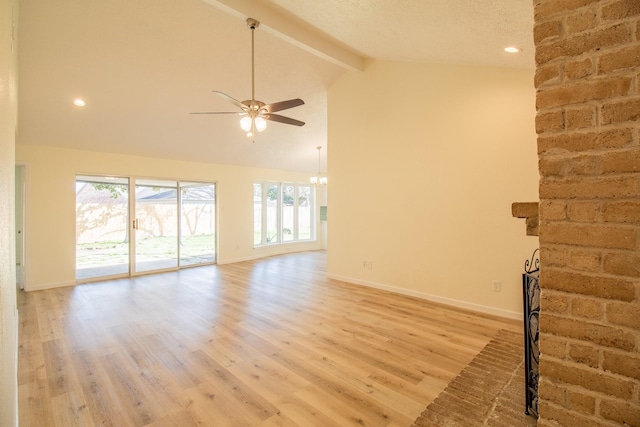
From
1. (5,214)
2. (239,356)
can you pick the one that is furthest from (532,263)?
(5,214)

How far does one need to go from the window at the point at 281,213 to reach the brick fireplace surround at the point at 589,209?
7647mm

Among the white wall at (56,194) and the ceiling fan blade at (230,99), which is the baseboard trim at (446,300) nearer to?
the ceiling fan blade at (230,99)

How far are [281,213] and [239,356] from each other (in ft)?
21.3

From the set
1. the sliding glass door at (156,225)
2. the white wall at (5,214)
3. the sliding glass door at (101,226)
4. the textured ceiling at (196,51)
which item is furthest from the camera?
the sliding glass door at (156,225)

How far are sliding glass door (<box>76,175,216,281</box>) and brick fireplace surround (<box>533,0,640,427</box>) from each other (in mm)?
6806

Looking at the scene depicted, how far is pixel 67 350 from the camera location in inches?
114

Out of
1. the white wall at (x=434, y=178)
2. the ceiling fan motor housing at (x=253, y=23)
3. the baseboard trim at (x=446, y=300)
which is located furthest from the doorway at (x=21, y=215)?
the baseboard trim at (x=446, y=300)

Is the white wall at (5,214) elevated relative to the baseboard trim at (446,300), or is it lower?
elevated

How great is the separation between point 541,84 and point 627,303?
0.76m

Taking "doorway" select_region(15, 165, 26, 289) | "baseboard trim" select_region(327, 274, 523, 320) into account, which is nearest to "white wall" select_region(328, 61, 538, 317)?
"baseboard trim" select_region(327, 274, 523, 320)

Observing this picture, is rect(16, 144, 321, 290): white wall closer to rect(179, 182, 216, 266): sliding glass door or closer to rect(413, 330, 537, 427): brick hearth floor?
rect(179, 182, 216, 266): sliding glass door

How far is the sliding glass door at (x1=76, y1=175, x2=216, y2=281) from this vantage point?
5.79 meters

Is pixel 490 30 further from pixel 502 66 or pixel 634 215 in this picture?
pixel 634 215

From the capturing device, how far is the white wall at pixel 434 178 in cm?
355
